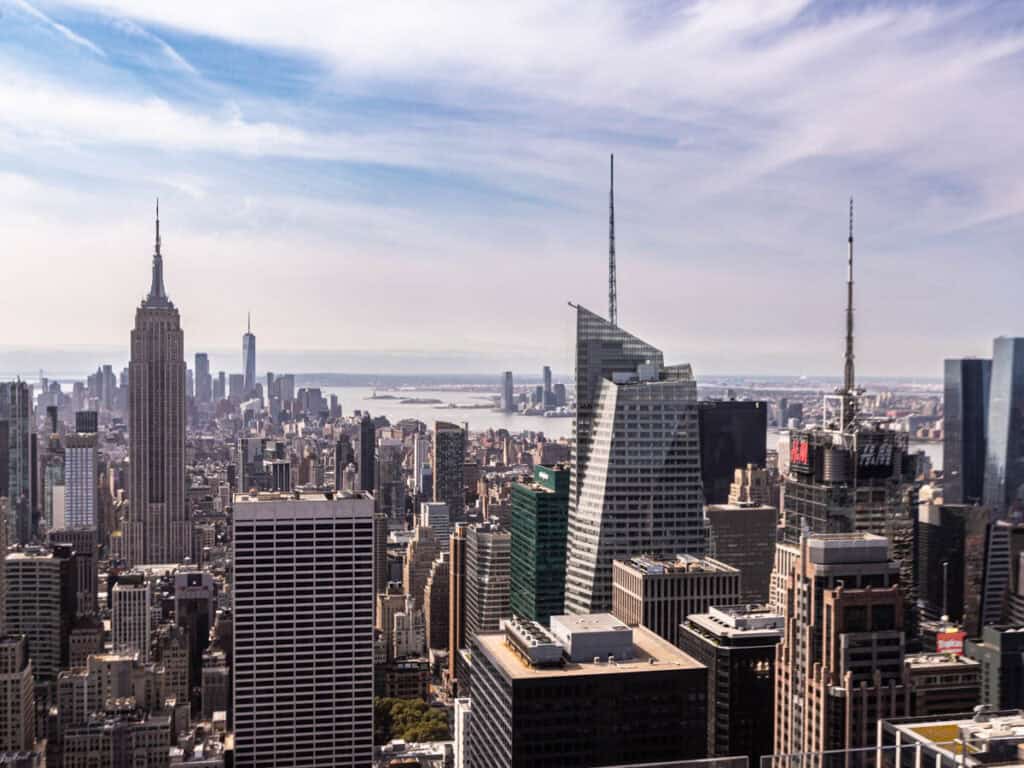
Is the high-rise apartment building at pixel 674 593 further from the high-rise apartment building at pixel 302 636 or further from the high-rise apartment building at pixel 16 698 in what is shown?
the high-rise apartment building at pixel 16 698

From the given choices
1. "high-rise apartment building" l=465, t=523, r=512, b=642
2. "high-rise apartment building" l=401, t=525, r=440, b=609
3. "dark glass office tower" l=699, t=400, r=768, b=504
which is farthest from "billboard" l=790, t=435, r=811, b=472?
"high-rise apartment building" l=401, t=525, r=440, b=609

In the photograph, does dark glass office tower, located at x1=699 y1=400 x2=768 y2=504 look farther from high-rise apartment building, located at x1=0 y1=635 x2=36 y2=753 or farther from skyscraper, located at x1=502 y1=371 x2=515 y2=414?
high-rise apartment building, located at x1=0 y1=635 x2=36 y2=753

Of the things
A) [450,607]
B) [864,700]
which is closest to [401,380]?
[450,607]

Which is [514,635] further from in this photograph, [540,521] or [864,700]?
[540,521]

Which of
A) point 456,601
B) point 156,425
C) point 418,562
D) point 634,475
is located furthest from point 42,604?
point 156,425

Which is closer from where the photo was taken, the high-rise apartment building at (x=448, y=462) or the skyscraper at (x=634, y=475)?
the skyscraper at (x=634, y=475)

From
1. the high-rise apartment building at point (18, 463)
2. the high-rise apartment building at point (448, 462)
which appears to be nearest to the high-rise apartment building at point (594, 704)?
the high-rise apartment building at point (18, 463)
